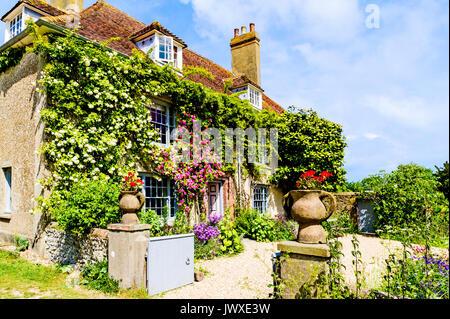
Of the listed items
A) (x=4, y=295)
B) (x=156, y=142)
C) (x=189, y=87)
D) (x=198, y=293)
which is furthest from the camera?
(x=189, y=87)

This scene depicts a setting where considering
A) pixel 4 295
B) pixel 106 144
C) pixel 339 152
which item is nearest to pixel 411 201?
pixel 339 152

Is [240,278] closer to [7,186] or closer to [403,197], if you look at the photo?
[7,186]

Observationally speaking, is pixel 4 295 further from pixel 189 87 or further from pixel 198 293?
pixel 189 87

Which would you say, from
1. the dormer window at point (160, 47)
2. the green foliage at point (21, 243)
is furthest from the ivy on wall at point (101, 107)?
the green foliage at point (21, 243)

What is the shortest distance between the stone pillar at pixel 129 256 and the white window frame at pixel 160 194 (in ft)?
13.3

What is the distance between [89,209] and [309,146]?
10.5 m

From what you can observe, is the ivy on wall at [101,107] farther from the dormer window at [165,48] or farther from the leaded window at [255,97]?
the leaded window at [255,97]

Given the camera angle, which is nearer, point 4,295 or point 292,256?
point 292,256

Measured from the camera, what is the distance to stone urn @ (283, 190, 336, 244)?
380 centimetres

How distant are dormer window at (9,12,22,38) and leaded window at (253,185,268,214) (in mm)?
10860

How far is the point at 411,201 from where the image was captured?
11797 millimetres

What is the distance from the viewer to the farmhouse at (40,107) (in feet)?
27.0

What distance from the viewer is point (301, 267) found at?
3672 millimetres

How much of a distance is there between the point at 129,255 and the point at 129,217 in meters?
0.77
